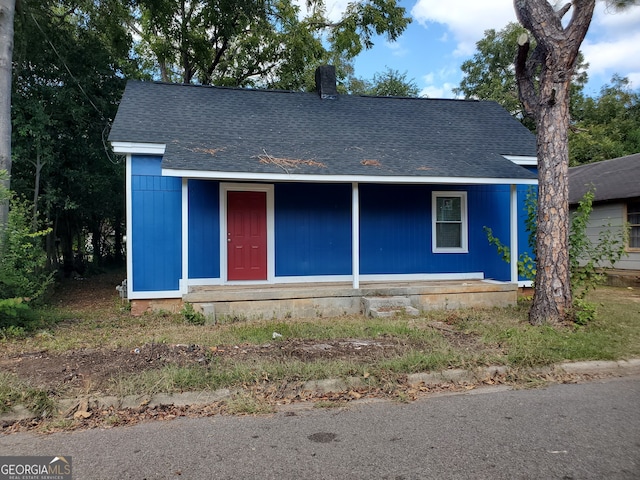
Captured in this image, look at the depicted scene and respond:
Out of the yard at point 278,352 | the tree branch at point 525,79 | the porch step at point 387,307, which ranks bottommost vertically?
the yard at point 278,352

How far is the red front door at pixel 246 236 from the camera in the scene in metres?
10.0

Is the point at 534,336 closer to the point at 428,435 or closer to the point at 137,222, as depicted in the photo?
the point at 428,435

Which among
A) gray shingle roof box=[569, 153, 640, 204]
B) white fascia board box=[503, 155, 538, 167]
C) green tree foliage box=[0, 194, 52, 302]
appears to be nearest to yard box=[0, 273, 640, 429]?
green tree foliage box=[0, 194, 52, 302]

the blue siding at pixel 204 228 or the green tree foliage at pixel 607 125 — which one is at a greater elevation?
the green tree foliage at pixel 607 125

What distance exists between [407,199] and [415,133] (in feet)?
6.45

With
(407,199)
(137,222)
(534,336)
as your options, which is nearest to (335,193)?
(407,199)

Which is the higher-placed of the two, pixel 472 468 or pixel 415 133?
pixel 415 133

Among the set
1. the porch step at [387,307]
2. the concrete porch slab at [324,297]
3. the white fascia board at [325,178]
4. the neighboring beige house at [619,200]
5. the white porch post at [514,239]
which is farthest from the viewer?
the neighboring beige house at [619,200]

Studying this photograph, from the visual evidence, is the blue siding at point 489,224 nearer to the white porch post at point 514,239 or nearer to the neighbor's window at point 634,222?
the white porch post at point 514,239

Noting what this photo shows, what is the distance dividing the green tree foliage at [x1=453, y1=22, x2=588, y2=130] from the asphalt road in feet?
89.6

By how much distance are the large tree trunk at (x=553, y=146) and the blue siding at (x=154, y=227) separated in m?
6.83

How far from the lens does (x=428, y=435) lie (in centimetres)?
381

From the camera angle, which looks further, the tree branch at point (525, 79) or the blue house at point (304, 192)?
the blue house at point (304, 192)

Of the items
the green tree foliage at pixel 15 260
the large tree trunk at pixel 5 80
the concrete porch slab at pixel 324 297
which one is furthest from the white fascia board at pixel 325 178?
the large tree trunk at pixel 5 80
